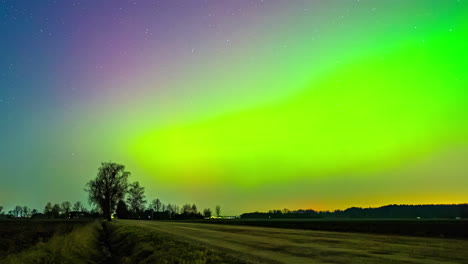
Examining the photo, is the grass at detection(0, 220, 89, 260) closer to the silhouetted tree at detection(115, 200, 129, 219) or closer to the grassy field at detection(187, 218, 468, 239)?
the grassy field at detection(187, 218, 468, 239)

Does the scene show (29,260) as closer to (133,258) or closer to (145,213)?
(133,258)

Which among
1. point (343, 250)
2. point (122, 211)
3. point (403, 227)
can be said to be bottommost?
point (403, 227)

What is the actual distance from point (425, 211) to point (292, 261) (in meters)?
174

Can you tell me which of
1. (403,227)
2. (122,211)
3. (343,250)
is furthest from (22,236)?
(122,211)

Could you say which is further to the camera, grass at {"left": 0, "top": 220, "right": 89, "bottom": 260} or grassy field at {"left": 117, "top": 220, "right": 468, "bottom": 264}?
grass at {"left": 0, "top": 220, "right": 89, "bottom": 260}

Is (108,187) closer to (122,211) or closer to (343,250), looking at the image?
(122,211)

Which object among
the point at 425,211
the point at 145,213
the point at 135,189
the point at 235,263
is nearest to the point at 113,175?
the point at 135,189

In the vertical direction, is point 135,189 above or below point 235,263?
above

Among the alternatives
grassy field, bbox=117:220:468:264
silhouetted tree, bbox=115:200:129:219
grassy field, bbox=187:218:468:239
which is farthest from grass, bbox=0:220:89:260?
silhouetted tree, bbox=115:200:129:219

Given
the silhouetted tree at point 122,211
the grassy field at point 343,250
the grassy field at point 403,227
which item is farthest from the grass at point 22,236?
the silhouetted tree at point 122,211

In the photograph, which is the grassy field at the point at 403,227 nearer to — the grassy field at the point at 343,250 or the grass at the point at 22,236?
the grassy field at the point at 343,250

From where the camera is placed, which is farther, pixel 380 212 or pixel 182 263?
pixel 380 212

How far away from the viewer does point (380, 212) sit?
192250 millimetres

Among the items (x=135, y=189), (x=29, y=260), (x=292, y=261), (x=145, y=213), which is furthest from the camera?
(x=145, y=213)
